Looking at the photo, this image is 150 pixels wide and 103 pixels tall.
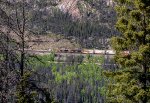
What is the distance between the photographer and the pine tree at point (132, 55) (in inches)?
674

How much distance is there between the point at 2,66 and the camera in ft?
30.4

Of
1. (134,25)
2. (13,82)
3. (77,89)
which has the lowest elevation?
(77,89)

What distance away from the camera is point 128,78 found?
17.3 metres

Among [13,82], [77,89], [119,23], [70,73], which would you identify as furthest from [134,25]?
[70,73]

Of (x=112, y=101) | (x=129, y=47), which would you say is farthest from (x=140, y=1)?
(x=112, y=101)

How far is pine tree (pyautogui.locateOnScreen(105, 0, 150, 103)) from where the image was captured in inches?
674

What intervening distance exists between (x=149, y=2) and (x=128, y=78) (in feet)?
11.4

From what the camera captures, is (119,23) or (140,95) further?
(119,23)

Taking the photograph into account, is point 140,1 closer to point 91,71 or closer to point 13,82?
point 13,82

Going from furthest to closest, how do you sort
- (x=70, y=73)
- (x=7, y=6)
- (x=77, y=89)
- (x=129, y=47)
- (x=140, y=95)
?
1. (x=70, y=73)
2. (x=77, y=89)
3. (x=129, y=47)
4. (x=140, y=95)
5. (x=7, y=6)

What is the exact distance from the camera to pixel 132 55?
675 inches

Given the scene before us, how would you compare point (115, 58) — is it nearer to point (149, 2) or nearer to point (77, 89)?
point (149, 2)

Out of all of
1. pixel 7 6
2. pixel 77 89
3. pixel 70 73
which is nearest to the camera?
pixel 7 6

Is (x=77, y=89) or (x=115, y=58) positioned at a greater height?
(x=115, y=58)
